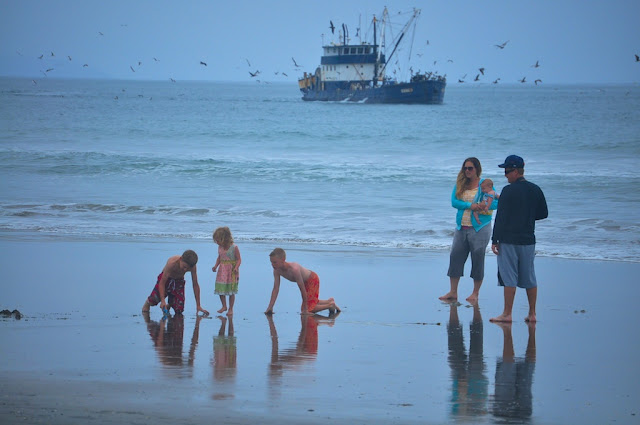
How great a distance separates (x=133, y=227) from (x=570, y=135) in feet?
145

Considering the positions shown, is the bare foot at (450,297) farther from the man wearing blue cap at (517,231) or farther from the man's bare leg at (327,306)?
the man's bare leg at (327,306)

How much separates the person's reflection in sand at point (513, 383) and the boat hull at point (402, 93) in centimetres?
9680

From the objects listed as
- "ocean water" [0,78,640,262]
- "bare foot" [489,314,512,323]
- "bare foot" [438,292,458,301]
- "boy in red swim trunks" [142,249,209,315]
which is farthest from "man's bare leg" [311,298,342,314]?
"ocean water" [0,78,640,262]

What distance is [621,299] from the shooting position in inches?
373

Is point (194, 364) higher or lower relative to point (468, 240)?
lower

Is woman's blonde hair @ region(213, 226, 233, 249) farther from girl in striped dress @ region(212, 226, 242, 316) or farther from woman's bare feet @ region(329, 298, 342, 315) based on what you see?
woman's bare feet @ region(329, 298, 342, 315)

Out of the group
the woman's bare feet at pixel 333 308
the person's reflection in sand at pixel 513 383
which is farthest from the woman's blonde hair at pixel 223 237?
the person's reflection in sand at pixel 513 383

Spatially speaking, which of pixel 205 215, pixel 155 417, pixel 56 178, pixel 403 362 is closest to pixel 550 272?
pixel 403 362

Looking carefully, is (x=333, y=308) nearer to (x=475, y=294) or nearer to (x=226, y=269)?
(x=226, y=269)

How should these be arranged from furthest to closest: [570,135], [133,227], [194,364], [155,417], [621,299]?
[570,135] → [133,227] → [621,299] → [194,364] → [155,417]

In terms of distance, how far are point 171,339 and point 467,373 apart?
8.40 ft

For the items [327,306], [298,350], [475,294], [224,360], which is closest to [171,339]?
[224,360]

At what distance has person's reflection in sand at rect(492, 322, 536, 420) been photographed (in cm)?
551

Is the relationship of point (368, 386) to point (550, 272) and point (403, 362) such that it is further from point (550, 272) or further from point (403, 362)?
point (550, 272)
